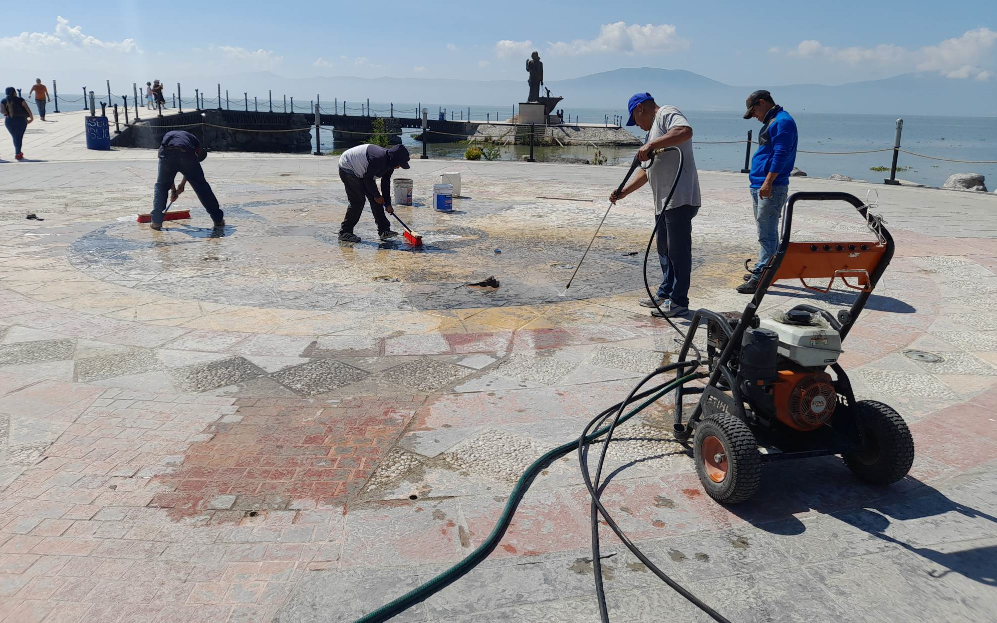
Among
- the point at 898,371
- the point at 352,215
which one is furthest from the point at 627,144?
the point at 898,371

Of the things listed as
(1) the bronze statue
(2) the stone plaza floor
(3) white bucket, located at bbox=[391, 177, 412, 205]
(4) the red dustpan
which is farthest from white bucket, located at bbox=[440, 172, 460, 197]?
(1) the bronze statue

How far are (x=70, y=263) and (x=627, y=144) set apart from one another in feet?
168

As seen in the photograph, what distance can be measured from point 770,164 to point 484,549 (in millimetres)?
4961

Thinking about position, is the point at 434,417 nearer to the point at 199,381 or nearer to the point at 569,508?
the point at 569,508

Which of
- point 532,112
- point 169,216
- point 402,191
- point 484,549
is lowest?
point 484,549

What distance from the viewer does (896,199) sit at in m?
13.9

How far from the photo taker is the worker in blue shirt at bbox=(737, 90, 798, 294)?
6266 millimetres

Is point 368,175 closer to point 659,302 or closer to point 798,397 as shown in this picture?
point 659,302

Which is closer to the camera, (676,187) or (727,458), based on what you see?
(727,458)

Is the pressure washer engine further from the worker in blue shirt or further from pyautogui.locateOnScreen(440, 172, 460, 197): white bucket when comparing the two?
pyautogui.locateOnScreen(440, 172, 460, 197): white bucket

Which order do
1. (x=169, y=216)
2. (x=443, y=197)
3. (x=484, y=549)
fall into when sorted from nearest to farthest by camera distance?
(x=484, y=549) < (x=169, y=216) < (x=443, y=197)

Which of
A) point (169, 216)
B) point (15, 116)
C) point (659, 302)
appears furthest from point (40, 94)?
point (659, 302)

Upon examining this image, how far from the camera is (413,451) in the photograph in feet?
11.9

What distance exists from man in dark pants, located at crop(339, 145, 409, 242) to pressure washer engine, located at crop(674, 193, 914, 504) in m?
5.90
